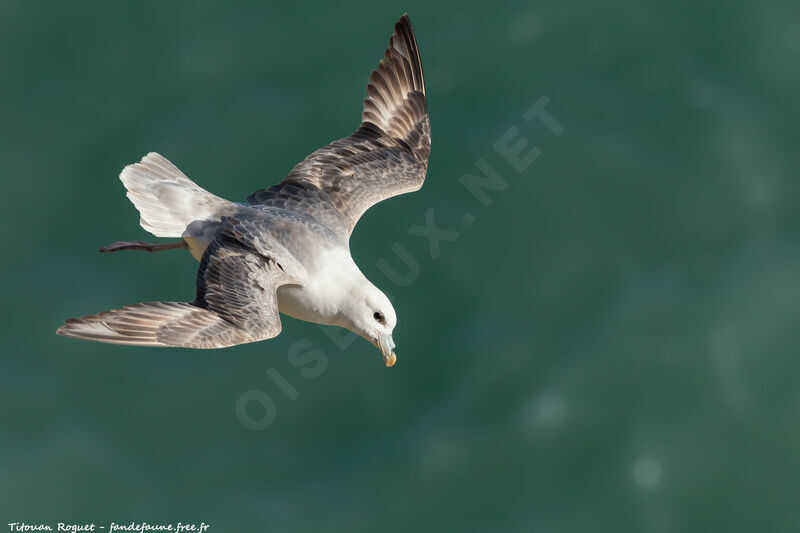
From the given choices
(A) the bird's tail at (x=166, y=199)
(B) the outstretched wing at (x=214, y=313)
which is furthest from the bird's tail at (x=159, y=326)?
(A) the bird's tail at (x=166, y=199)

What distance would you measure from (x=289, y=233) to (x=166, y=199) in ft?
4.85

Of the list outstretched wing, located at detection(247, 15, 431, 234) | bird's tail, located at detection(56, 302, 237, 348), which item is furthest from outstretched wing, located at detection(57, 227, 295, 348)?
outstretched wing, located at detection(247, 15, 431, 234)

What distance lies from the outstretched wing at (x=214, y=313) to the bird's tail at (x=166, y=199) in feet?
2.00

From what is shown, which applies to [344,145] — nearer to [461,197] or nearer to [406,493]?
[461,197]

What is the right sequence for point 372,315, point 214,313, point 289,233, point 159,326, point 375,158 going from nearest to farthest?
→ point 159,326, point 214,313, point 372,315, point 289,233, point 375,158

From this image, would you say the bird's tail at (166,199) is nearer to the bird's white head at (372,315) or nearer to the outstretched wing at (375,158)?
the outstretched wing at (375,158)

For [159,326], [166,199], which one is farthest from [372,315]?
[166,199]

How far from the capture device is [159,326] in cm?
1015

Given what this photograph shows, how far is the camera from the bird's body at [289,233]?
1028 cm

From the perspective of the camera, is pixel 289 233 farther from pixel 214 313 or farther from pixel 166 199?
pixel 166 199

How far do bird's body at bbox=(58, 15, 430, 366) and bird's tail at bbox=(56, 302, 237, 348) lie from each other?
0.01 metres

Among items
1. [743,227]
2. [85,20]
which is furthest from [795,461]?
[85,20]

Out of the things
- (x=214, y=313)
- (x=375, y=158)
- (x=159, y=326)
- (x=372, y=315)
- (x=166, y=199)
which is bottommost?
(x=159, y=326)

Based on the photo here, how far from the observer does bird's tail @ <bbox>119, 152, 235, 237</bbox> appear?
11859mm
